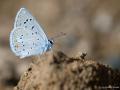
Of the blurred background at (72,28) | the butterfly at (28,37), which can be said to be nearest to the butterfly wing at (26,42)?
the butterfly at (28,37)

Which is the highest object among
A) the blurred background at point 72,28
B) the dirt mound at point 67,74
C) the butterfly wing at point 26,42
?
the blurred background at point 72,28

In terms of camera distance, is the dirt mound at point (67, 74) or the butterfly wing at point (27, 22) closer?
the dirt mound at point (67, 74)

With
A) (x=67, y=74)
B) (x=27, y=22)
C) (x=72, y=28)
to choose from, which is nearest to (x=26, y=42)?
(x=27, y=22)

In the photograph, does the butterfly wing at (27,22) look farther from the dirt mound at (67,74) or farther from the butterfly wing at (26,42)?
the dirt mound at (67,74)

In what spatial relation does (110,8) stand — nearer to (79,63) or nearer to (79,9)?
(79,9)

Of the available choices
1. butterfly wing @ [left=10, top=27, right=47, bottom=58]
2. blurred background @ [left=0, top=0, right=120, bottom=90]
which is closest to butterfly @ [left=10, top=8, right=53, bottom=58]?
butterfly wing @ [left=10, top=27, right=47, bottom=58]

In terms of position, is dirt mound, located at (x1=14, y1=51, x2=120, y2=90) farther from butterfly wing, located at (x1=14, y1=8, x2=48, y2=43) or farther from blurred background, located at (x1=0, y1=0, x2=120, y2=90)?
blurred background, located at (x1=0, y1=0, x2=120, y2=90)

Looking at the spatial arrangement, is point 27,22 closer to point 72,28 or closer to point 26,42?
point 26,42
